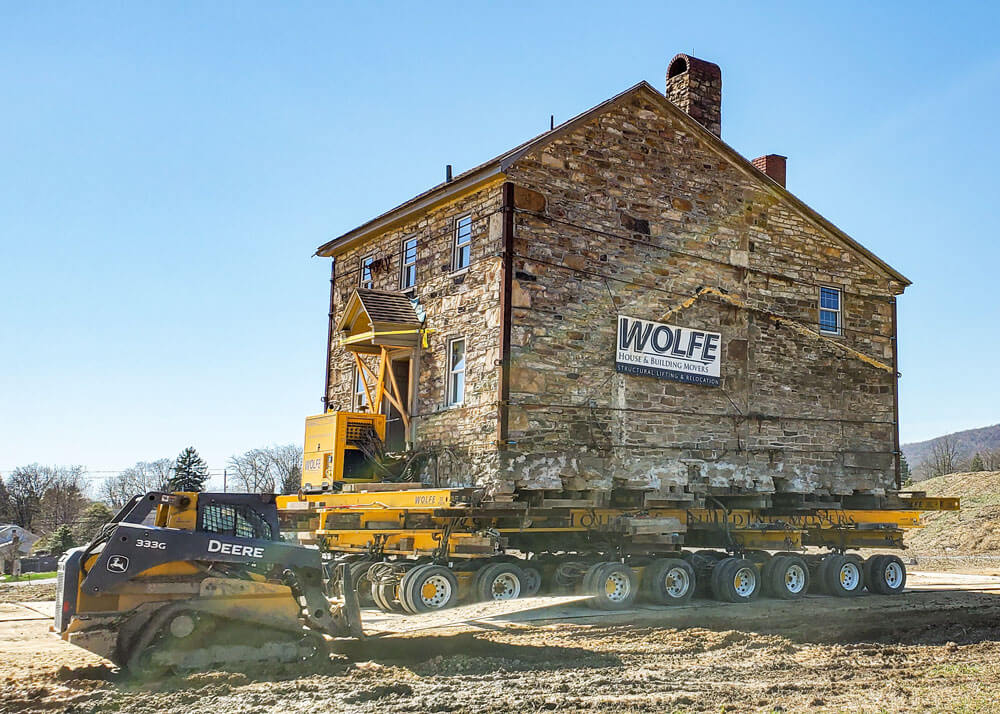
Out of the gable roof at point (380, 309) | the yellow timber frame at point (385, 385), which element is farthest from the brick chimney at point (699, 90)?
the yellow timber frame at point (385, 385)

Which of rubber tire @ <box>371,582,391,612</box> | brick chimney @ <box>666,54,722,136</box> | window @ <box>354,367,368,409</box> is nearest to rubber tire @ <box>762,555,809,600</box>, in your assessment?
rubber tire @ <box>371,582,391,612</box>

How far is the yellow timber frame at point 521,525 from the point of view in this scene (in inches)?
650

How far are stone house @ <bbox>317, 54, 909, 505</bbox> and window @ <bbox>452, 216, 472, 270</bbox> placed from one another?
0.17ft

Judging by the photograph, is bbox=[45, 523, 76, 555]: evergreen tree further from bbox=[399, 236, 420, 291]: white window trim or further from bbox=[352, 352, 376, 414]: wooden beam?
bbox=[399, 236, 420, 291]: white window trim

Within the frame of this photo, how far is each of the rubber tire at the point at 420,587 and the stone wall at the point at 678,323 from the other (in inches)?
80.8

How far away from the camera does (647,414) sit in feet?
62.0

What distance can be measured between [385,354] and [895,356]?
1182 cm

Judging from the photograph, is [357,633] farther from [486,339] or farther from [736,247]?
[736,247]

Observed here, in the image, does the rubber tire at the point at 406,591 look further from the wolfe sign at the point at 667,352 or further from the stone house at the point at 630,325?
the wolfe sign at the point at 667,352

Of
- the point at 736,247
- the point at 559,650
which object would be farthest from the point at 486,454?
the point at 736,247

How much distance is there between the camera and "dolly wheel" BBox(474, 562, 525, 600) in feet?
53.0

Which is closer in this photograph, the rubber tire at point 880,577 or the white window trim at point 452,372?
the white window trim at point 452,372

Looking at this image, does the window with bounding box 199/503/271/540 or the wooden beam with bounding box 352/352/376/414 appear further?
the wooden beam with bounding box 352/352/376/414

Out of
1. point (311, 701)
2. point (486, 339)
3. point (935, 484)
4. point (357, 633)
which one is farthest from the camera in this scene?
point (935, 484)
